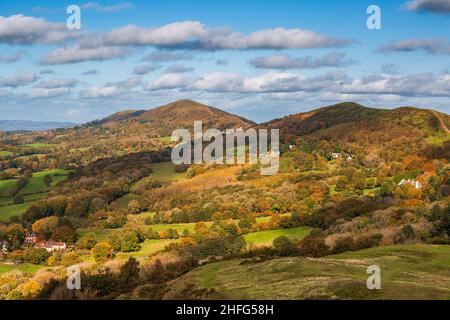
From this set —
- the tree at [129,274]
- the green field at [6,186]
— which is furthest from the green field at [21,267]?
the green field at [6,186]

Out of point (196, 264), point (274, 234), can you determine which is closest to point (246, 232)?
point (274, 234)

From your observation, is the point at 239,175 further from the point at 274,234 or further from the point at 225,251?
the point at 225,251

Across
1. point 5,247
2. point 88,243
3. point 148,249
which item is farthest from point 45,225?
point 148,249

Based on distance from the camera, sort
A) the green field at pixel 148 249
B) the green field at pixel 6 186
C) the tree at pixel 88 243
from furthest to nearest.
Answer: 1. the green field at pixel 6 186
2. the tree at pixel 88 243
3. the green field at pixel 148 249

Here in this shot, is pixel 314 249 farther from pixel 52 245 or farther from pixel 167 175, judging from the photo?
pixel 167 175

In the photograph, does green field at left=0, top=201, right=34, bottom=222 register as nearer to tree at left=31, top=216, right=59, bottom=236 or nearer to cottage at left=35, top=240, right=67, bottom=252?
tree at left=31, top=216, right=59, bottom=236

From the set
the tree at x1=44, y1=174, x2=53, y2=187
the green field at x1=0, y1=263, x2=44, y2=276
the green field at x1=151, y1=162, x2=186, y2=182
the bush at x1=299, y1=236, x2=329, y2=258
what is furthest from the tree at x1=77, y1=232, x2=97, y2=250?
the tree at x1=44, y1=174, x2=53, y2=187

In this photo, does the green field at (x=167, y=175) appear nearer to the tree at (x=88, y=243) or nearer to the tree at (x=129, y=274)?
the tree at (x=88, y=243)
